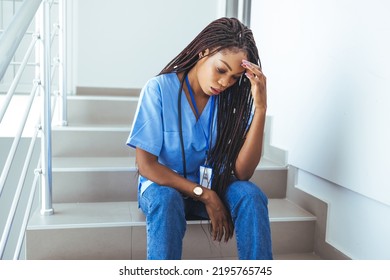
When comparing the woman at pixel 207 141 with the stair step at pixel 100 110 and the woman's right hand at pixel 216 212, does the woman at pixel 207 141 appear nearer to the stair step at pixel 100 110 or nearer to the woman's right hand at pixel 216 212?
the woman's right hand at pixel 216 212

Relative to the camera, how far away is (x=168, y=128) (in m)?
1.25

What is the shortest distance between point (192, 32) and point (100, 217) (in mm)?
1936

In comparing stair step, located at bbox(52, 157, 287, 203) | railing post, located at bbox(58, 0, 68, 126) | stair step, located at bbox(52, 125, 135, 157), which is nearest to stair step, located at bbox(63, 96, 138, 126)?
railing post, located at bbox(58, 0, 68, 126)

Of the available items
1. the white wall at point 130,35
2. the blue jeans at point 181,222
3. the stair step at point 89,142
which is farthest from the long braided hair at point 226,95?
the white wall at point 130,35

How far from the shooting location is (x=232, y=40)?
46.4 inches

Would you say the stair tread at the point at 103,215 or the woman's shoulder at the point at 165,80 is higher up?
the woman's shoulder at the point at 165,80

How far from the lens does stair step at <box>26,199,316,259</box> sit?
4.33 ft

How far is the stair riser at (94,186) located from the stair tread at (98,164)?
0.02 metres

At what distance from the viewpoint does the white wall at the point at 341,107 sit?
124 cm

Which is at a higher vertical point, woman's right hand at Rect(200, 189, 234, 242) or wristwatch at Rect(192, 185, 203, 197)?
wristwatch at Rect(192, 185, 203, 197)

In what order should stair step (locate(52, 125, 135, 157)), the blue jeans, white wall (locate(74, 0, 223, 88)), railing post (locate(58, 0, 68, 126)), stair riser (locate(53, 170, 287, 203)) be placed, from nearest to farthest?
the blue jeans, stair riser (locate(53, 170, 287, 203)), stair step (locate(52, 125, 135, 157)), railing post (locate(58, 0, 68, 126)), white wall (locate(74, 0, 223, 88))

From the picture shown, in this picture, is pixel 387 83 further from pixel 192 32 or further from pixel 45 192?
pixel 192 32

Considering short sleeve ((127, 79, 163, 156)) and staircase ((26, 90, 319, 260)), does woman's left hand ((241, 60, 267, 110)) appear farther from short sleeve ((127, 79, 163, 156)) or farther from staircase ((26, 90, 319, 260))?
staircase ((26, 90, 319, 260))
